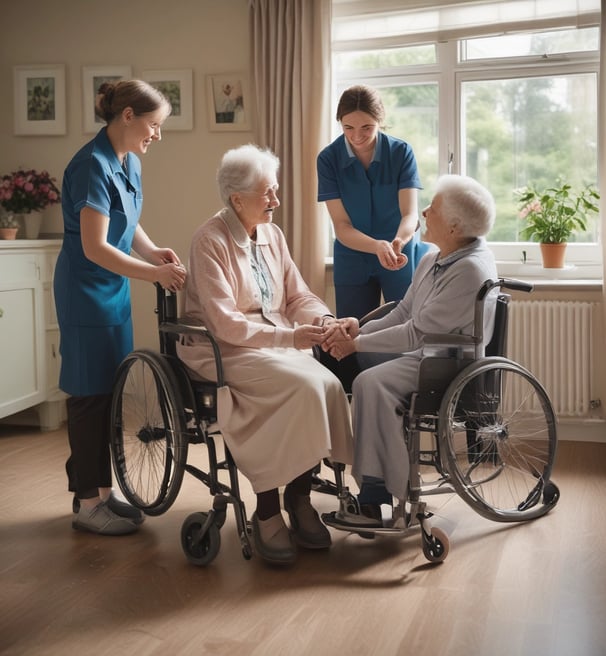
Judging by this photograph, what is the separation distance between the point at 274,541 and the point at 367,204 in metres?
1.42

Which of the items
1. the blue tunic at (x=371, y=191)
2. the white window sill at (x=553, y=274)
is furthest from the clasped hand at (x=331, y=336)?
the white window sill at (x=553, y=274)

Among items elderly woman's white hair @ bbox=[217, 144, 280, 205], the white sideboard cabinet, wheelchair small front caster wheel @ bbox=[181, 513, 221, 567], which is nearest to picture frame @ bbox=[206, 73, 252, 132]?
the white sideboard cabinet

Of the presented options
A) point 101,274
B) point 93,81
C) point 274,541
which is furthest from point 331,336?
point 93,81

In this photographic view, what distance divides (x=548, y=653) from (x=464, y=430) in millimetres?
784

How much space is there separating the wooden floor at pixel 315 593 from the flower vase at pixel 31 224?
1979mm

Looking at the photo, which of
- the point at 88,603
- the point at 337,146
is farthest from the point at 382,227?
the point at 88,603

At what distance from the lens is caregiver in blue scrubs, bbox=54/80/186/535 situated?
282 centimetres

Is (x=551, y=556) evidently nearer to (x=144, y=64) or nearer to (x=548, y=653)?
(x=548, y=653)

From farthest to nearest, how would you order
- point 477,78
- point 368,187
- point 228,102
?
point 228,102 < point 477,78 < point 368,187

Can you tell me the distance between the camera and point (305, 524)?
9.25 feet

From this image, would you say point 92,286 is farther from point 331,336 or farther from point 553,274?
point 553,274

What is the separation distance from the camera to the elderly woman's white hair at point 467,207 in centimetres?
278

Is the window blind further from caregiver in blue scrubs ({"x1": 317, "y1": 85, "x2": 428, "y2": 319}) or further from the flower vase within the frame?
the flower vase

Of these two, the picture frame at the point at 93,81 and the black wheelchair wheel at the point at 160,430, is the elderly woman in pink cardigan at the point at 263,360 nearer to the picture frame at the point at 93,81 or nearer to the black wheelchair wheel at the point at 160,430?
the black wheelchair wheel at the point at 160,430
